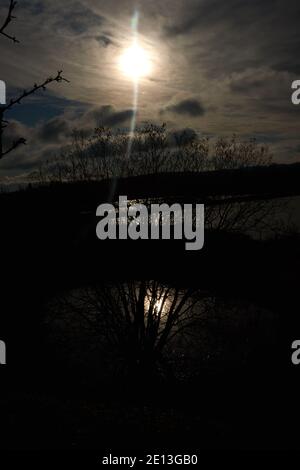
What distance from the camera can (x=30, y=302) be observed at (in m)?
15.7

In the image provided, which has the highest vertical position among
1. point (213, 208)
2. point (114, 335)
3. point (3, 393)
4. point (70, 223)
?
point (70, 223)

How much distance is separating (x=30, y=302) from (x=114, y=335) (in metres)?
4.24

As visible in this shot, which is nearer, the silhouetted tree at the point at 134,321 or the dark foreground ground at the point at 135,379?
the dark foreground ground at the point at 135,379

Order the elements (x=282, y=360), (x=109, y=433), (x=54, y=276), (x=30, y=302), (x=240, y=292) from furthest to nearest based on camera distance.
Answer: (x=54, y=276), (x=240, y=292), (x=30, y=302), (x=282, y=360), (x=109, y=433)

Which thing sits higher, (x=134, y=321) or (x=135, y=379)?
(x=134, y=321)

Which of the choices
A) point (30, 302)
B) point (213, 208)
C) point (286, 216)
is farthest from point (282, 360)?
point (286, 216)

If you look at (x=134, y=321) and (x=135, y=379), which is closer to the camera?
(x=135, y=379)

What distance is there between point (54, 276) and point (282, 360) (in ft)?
36.2

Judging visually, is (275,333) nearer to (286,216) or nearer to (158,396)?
(158,396)

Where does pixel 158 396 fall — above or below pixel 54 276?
below

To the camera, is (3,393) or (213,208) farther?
(213,208)

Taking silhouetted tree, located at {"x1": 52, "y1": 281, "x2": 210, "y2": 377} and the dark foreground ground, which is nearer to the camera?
the dark foreground ground
